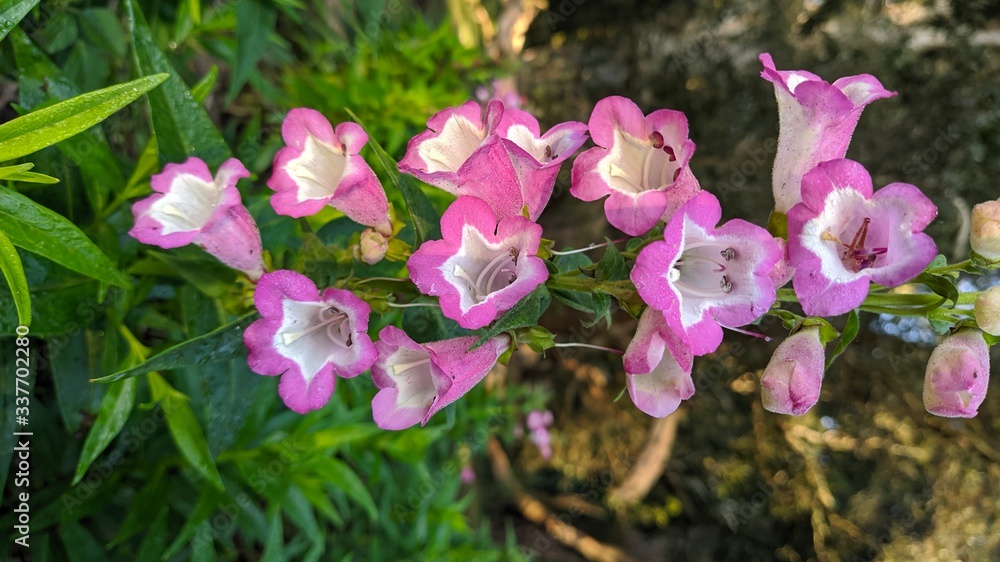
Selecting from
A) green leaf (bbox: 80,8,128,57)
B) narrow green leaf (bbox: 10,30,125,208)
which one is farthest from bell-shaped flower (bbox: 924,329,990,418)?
green leaf (bbox: 80,8,128,57)

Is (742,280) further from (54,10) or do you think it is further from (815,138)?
(54,10)

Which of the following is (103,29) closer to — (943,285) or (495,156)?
(495,156)

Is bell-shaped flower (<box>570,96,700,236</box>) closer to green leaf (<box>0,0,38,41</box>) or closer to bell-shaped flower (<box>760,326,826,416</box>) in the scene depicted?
bell-shaped flower (<box>760,326,826,416</box>)

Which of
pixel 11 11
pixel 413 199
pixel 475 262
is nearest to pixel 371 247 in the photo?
pixel 413 199

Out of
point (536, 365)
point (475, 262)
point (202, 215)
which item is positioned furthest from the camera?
point (536, 365)

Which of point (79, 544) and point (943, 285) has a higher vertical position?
point (943, 285)
